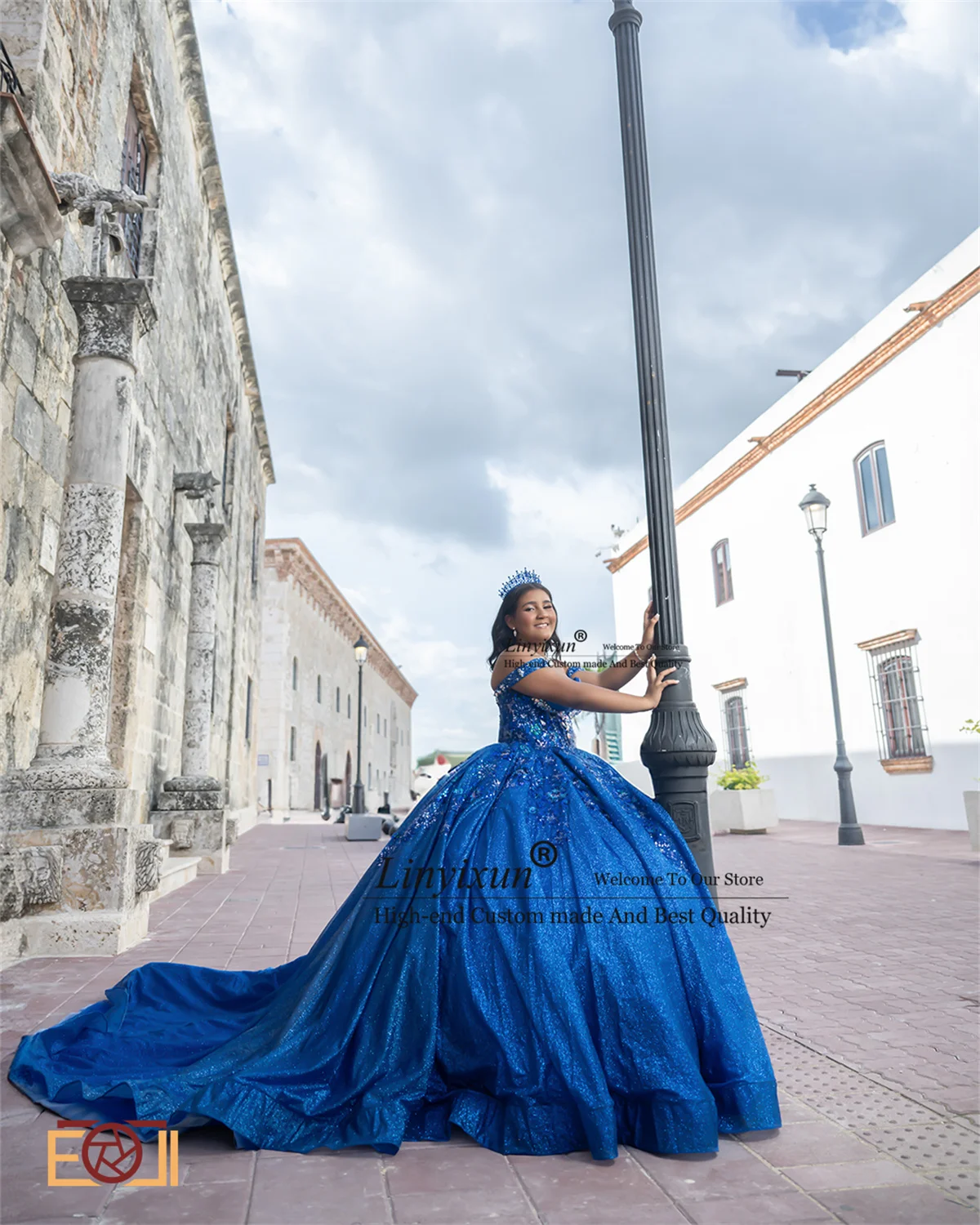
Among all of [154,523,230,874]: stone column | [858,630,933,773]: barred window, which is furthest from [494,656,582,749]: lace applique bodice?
[858,630,933,773]: barred window

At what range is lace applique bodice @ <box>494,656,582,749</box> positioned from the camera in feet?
9.62

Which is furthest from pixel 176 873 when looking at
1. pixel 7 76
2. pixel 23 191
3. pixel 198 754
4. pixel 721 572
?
pixel 721 572

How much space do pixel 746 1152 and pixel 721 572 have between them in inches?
676

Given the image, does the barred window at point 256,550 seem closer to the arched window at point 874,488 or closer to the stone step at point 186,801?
the stone step at point 186,801

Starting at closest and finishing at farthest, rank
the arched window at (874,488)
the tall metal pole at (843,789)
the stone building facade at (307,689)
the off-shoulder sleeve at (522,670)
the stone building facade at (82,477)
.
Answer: the off-shoulder sleeve at (522,670), the stone building facade at (82,477), the tall metal pole at (843,789), the arched window at (874,488), the stone building facade at (307,689)

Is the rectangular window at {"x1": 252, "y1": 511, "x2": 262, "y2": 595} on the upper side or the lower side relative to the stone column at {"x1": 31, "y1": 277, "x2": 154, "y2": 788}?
upper

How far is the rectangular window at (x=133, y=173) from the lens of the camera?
25.5ft

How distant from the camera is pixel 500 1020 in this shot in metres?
2.26

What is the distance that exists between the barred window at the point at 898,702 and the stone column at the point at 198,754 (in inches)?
373

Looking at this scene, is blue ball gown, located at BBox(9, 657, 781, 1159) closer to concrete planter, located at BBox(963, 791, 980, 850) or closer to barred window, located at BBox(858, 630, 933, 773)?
concrete planter, located at BBox(963, 791, 980, 850)

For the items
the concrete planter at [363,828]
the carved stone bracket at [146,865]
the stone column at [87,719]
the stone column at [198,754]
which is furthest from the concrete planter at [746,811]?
the stone column at [87,719]

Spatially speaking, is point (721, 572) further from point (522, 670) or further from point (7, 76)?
point (522, 670)

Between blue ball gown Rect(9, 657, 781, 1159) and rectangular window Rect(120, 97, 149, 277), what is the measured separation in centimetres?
707

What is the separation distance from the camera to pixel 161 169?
8609 millimetres
